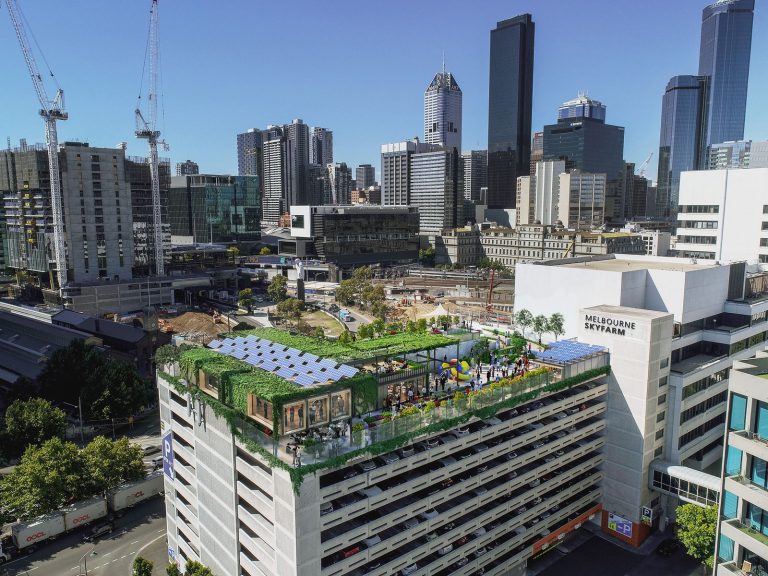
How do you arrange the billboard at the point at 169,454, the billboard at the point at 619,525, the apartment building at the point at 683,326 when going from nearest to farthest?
the billboard at the point at 169,454 → the billboard at the point at 619,525 → the apartment building at the point at 683,326

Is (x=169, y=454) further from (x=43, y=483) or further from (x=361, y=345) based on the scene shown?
Answer: (x=361, y=345)

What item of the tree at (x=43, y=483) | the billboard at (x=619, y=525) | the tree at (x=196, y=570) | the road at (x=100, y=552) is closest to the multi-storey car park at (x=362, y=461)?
the tree at (x=196, y=570)

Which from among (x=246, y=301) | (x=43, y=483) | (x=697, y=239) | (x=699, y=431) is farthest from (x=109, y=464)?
(x=246, y=301)

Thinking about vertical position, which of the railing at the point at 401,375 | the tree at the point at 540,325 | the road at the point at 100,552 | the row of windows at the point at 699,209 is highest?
the row of windows at the point at 699,209

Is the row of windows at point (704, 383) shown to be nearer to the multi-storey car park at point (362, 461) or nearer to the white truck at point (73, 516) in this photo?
the multi-storey car park at point (362, 461)

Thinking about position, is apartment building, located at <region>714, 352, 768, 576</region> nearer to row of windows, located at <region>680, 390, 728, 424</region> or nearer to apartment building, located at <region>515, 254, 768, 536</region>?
apartment building, located at <region>515, 254, 768, 536</region>
